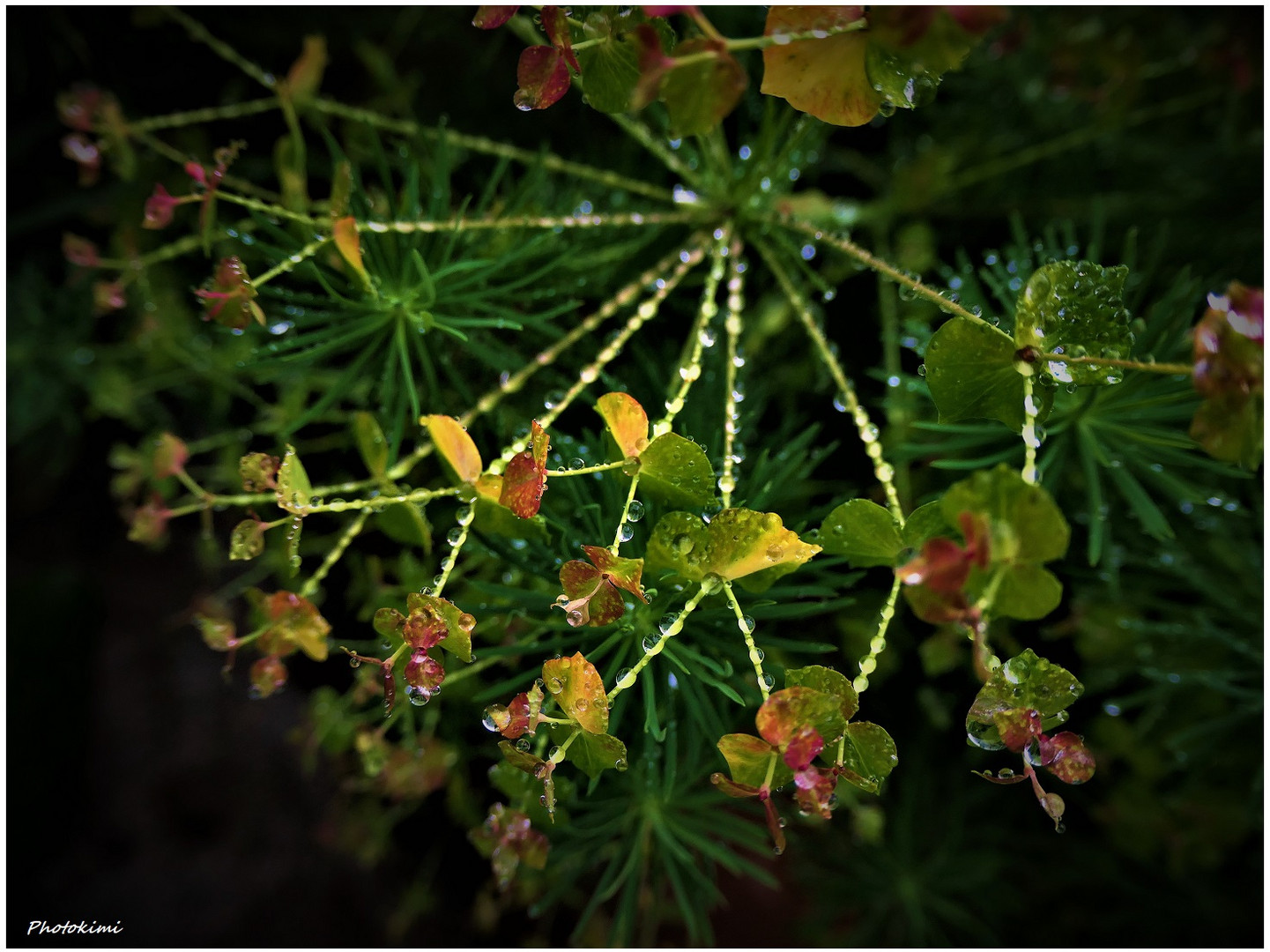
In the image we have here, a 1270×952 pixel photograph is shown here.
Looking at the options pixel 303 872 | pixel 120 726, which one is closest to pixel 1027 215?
pixel 303 872

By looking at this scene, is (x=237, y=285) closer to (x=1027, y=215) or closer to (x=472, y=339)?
(x=472, y=339)

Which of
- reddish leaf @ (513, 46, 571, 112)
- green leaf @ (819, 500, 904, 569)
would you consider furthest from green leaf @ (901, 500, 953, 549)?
reddish leaf @ (513, 46, 571, 112)

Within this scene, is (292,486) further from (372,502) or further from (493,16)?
(493,16)

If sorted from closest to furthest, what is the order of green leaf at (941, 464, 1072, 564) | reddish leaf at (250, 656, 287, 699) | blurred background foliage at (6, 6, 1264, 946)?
green leaf at (941, 464, 1072, 564) < reddish leaf at (250, 656, 287, 699) < blurred background foliage at (6, 6, 1264, 946)

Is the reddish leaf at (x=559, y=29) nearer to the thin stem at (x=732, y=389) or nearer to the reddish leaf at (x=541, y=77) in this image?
the reddish leaf at (x=541, y=77)

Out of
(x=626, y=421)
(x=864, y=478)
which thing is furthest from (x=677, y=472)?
(x=864, y=478)

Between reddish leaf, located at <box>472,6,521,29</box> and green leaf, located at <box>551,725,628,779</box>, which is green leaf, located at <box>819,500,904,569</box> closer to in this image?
green leaf, located at <box>551,725,628,779</box>

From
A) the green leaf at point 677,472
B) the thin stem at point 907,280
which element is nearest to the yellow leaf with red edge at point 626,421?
the green leaf at point 677,472
